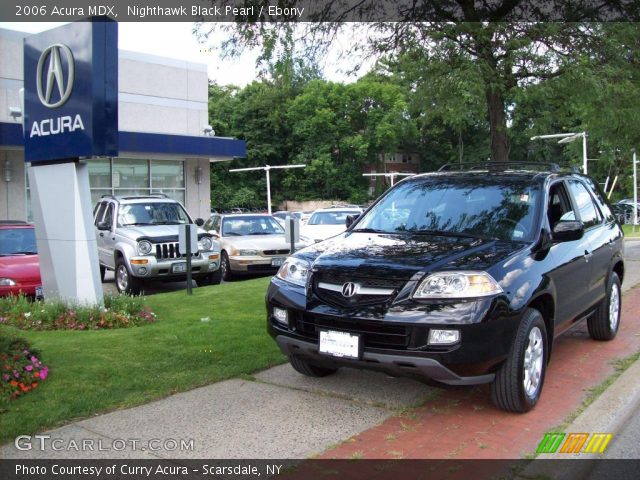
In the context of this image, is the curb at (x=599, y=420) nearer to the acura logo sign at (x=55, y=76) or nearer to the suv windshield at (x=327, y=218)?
the acura logo sign at (x=55, y=76)

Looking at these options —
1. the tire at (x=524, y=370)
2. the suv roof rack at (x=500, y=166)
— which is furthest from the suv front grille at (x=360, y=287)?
the suv roof rack at (x=500, y=166)

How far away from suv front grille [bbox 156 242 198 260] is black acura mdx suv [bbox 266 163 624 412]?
6.56 metres

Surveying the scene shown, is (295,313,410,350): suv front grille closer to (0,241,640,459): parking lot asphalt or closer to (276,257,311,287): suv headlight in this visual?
(276,257,311,287): suv headlight

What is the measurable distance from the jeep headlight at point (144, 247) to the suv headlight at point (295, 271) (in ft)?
22.9

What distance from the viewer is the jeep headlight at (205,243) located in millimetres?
12336

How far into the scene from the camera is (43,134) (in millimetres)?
8328

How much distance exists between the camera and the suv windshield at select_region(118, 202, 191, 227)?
12.6m

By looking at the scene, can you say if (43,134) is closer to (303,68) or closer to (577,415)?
(303,68)

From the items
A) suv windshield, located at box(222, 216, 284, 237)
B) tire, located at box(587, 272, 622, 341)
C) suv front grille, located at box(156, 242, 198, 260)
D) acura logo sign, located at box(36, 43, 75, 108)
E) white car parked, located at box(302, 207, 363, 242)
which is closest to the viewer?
tire, located at box(587, 272, 622, 341)

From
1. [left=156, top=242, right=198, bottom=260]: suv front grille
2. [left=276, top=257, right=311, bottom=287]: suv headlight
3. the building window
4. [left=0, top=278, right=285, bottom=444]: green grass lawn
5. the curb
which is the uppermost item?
the building window

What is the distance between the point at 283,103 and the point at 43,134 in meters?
56.4

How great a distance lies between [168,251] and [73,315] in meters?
4.18

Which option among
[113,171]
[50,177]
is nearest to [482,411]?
[50,177]

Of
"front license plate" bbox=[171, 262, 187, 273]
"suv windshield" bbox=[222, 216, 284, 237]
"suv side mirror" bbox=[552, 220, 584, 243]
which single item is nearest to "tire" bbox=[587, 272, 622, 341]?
"suv side mirror" bbox=[552, 220, 584, 243]
